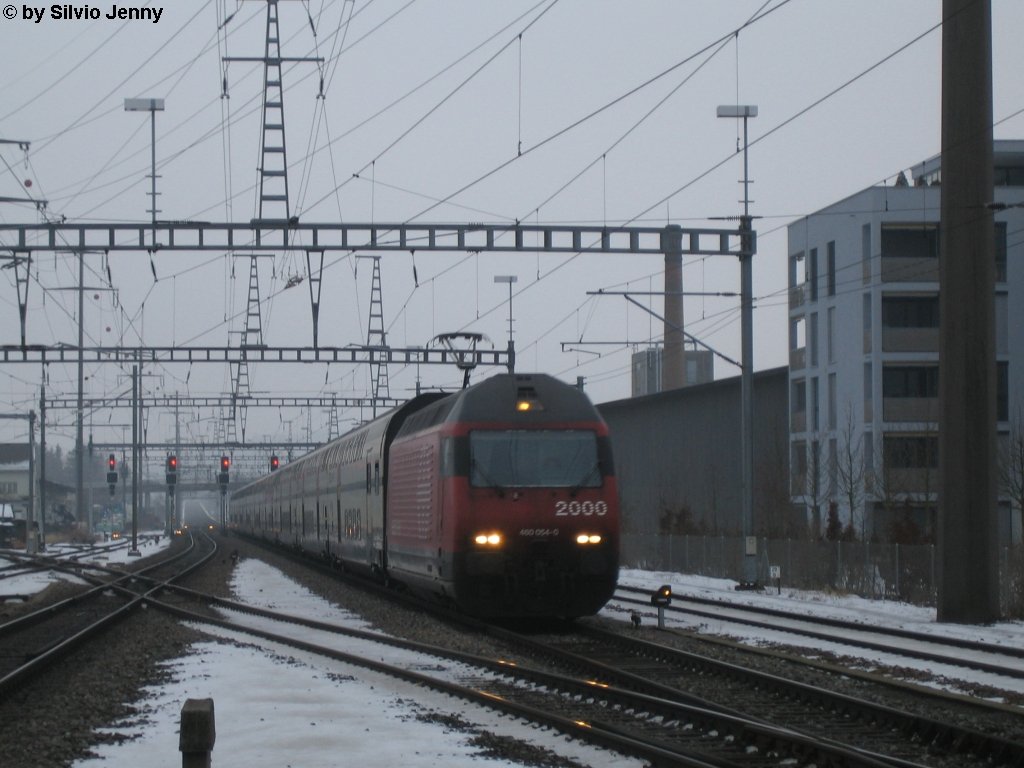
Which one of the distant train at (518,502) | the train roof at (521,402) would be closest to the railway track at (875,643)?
the distant train at (518,502)

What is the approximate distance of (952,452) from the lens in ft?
75.8

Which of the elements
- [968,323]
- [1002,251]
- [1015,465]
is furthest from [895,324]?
[968,323]

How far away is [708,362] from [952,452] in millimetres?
91647

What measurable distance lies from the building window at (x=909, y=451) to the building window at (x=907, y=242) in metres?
6.80

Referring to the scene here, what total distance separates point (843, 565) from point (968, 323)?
11.0m

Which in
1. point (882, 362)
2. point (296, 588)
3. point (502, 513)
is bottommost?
point (296, 588)

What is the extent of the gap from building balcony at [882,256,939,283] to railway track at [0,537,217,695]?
2821cm

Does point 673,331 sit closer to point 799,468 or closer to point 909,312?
point 909,312

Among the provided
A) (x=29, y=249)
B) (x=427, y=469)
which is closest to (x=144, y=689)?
(x=427, y=469)

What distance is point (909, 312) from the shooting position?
54375 millimetres

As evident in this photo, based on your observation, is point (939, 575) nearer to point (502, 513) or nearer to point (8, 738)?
point (502, 513)

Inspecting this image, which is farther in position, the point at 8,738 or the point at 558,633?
the point at 558,633

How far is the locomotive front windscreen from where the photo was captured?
67.3ft

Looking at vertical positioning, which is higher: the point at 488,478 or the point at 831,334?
the point at 831,334
